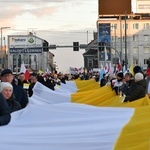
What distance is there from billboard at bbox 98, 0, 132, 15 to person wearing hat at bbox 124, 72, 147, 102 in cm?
10530

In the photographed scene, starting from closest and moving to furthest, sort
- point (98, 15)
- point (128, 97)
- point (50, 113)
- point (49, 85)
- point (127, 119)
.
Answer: point (127, 119) < point (50, 113) < point (128, 97) < point (49, 85) < point (98, 15)

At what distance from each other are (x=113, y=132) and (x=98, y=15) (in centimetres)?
11873

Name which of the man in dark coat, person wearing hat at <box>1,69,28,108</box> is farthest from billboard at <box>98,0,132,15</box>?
the man in dark coat

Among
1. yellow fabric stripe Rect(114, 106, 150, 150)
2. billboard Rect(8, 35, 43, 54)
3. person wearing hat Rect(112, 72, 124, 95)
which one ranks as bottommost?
person wearing hat Rect(112, 72, 124, 95)

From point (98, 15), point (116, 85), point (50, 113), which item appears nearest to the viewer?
point (50, 113)

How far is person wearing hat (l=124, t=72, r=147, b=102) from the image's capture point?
12.0 m

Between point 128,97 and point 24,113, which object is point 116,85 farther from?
point 24,113

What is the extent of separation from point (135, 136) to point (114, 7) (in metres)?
118

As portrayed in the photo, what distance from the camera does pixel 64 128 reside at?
595 centimetres

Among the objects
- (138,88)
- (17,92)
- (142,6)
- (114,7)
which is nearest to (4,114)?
(17,92)

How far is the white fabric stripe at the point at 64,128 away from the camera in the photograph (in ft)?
18.0

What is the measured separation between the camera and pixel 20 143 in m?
5.51

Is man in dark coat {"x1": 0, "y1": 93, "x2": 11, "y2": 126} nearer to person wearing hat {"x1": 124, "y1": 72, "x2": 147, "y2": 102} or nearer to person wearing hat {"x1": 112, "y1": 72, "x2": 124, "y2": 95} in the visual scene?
person wearing hat {"x1": 124, "y1": 72, "x2": 147, "y2": 102}

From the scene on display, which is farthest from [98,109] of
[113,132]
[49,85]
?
[49,85]
